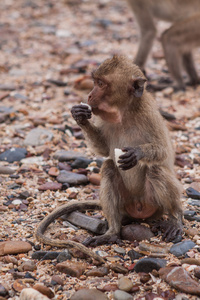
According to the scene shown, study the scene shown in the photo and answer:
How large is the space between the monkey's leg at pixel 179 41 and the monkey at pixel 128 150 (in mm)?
4736

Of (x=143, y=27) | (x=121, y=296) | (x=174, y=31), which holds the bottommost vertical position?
(x=121, y=296)

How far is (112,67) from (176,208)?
138 centimetres

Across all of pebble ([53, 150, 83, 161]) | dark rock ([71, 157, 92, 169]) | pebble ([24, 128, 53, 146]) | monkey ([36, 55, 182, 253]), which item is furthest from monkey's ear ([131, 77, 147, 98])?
pebble ([24, 128, 53, 146])

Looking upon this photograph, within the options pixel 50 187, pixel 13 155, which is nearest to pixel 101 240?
pixel 50 187

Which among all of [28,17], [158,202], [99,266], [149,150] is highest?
[28,17]

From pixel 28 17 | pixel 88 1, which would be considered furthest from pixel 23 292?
pixel 88 1

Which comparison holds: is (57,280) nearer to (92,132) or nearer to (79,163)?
(92,132)

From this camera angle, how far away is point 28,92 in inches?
330

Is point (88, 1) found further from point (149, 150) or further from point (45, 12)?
point (149, 150)

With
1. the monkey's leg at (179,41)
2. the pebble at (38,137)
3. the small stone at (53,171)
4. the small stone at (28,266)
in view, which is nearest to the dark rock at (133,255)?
the small stone at (28,266)

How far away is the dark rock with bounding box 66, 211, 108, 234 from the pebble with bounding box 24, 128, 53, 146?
1984mm

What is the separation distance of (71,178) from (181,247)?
1750 mm

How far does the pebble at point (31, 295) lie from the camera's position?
322cm

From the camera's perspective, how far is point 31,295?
3.24 meters
